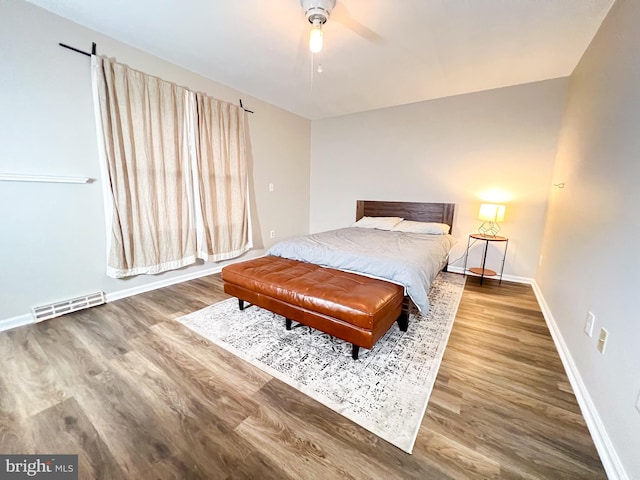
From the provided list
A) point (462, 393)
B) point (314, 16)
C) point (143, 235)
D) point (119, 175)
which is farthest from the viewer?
point (143, 235)

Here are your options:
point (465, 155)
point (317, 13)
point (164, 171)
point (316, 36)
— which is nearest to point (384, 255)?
point (316, 36)

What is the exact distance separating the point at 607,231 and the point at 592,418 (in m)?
0.98

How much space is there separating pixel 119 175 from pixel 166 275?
1.19 m

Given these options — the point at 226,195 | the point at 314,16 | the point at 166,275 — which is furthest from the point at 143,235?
the point at 314,16

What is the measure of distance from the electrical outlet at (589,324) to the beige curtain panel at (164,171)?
11.4 feet

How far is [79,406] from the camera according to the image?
1.33m

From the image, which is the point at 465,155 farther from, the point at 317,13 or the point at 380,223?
the point at 317,13

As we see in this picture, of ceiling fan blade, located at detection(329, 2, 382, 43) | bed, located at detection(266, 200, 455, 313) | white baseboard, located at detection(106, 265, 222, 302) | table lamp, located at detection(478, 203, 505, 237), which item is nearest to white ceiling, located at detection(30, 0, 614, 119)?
ceiling fan blade, located at detection(329, 2, 382, 43)

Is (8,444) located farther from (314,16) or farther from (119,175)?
(314,16)

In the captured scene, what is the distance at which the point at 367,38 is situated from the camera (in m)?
2.15

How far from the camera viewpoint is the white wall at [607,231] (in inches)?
42.7

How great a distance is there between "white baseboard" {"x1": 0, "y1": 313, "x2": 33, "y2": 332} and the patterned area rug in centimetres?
122

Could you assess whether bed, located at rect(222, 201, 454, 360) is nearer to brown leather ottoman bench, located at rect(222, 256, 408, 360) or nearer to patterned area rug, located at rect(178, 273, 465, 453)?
brown leather ottoman bench, located at rect(222, 256, 408, 360)

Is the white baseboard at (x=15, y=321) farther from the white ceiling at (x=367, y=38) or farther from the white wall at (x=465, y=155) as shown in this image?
the white wall at (x=465, y=155)
